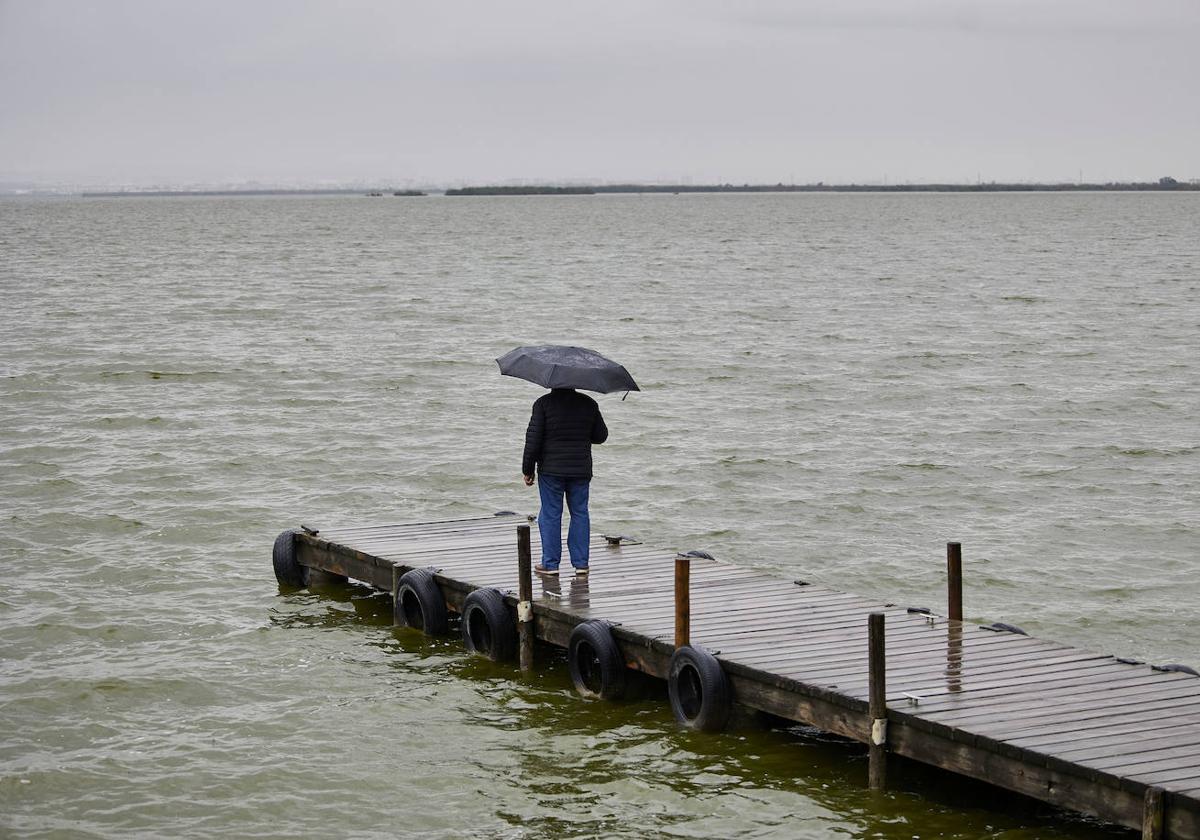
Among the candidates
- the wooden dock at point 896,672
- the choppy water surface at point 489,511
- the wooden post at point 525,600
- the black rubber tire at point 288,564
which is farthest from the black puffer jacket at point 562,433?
the black rubber tire at point 288,564

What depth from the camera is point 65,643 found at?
1653 centimetres

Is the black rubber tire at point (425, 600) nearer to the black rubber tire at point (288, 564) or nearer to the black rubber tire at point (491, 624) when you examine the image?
the black rubber tire at point (491, 624)

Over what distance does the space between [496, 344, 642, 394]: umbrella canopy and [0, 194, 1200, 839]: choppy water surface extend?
106 inches

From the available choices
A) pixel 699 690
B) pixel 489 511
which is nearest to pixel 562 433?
pixel 699 690

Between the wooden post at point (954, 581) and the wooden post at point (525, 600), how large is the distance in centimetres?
365

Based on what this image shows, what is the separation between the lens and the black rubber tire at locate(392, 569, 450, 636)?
15.8 m

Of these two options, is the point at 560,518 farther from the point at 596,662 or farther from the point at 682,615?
the point at 682,615

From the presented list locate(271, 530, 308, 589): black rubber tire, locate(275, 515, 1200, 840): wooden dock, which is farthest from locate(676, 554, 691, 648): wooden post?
locate(271, 530, 308, 589): black rubber tire

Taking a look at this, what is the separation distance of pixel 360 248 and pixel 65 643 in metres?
91.9

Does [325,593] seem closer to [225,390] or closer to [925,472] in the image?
[925,472]

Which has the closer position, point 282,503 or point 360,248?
point 282,503

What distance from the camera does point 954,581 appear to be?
14.0 m

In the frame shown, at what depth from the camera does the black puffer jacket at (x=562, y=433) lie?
15000mm

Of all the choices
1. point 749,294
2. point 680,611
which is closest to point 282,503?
point 680,611
